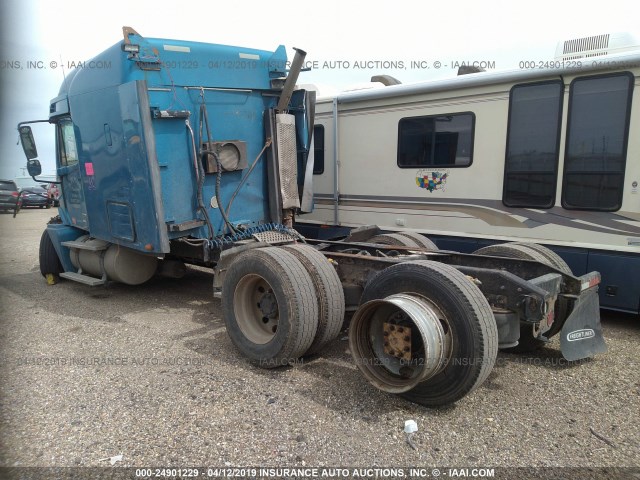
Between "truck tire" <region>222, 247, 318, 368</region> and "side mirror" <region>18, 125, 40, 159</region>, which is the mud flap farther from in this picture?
"side mirror" <region>18, 125, 40, 159</region>

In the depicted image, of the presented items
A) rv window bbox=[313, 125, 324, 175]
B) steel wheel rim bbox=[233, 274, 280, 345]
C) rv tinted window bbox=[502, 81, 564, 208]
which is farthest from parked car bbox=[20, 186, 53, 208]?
rv tinted window bbox=[502, 81, 564, 208]

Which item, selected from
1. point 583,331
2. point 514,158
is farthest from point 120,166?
point 583,331

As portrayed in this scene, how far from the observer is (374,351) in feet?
11.9

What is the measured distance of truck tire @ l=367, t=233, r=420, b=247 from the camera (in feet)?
18.2

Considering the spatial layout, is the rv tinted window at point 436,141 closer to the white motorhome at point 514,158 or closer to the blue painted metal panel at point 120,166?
the white motorhome at point 514,158

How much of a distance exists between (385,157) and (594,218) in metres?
2.87

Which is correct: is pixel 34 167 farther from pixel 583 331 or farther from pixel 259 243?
pixel 583 331

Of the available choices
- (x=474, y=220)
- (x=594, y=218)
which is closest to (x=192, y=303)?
(x=474, y=220)

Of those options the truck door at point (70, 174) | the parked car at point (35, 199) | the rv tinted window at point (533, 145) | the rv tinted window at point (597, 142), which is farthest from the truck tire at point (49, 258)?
the parked car at point (35, 199)

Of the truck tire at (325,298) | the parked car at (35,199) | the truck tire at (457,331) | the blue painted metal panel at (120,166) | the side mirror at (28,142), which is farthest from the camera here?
the parked car at (35,199)

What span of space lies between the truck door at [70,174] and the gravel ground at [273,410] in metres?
2.27

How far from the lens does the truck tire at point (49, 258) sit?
24.7ft

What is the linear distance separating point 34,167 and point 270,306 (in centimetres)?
555

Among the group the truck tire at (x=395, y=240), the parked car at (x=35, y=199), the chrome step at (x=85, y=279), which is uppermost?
the truck tire at (x=395, y=240)
